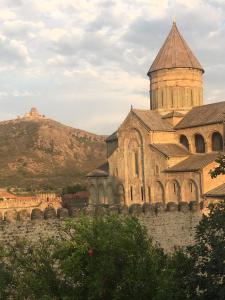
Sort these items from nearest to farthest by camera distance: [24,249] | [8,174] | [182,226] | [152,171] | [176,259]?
[176,259] < [24,249] < [182,226] < [152,171] < [8,174]

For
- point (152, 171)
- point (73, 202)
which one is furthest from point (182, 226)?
point (73, 202)

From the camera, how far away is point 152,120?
98.7 feet

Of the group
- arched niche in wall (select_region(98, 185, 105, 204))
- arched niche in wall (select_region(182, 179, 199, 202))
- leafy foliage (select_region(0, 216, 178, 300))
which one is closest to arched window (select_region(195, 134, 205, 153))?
arched niche in wall (select_region(182, 179, 199, 202))

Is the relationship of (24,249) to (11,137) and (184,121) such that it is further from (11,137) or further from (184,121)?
(11,137)

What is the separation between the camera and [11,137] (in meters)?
84.2

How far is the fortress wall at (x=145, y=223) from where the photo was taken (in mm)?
13312

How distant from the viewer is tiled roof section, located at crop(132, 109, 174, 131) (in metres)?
29.3

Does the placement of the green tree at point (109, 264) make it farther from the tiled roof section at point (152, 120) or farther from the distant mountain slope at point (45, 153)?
the distant mountain slope at point (45, 153)

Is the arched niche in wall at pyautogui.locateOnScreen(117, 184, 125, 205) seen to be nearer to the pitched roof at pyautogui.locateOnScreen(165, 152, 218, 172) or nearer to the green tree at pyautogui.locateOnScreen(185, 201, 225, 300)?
the pitched roof at pyautogui.locateOnScreen(165, 152, 218, 172)

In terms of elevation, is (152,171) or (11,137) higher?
(11,137)

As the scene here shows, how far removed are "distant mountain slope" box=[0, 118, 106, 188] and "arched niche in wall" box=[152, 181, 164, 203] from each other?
3410cm

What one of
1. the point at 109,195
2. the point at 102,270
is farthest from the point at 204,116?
the point at 102,270

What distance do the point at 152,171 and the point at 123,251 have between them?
60.7 ft

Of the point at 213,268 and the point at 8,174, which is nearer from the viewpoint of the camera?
the point at 213,268
